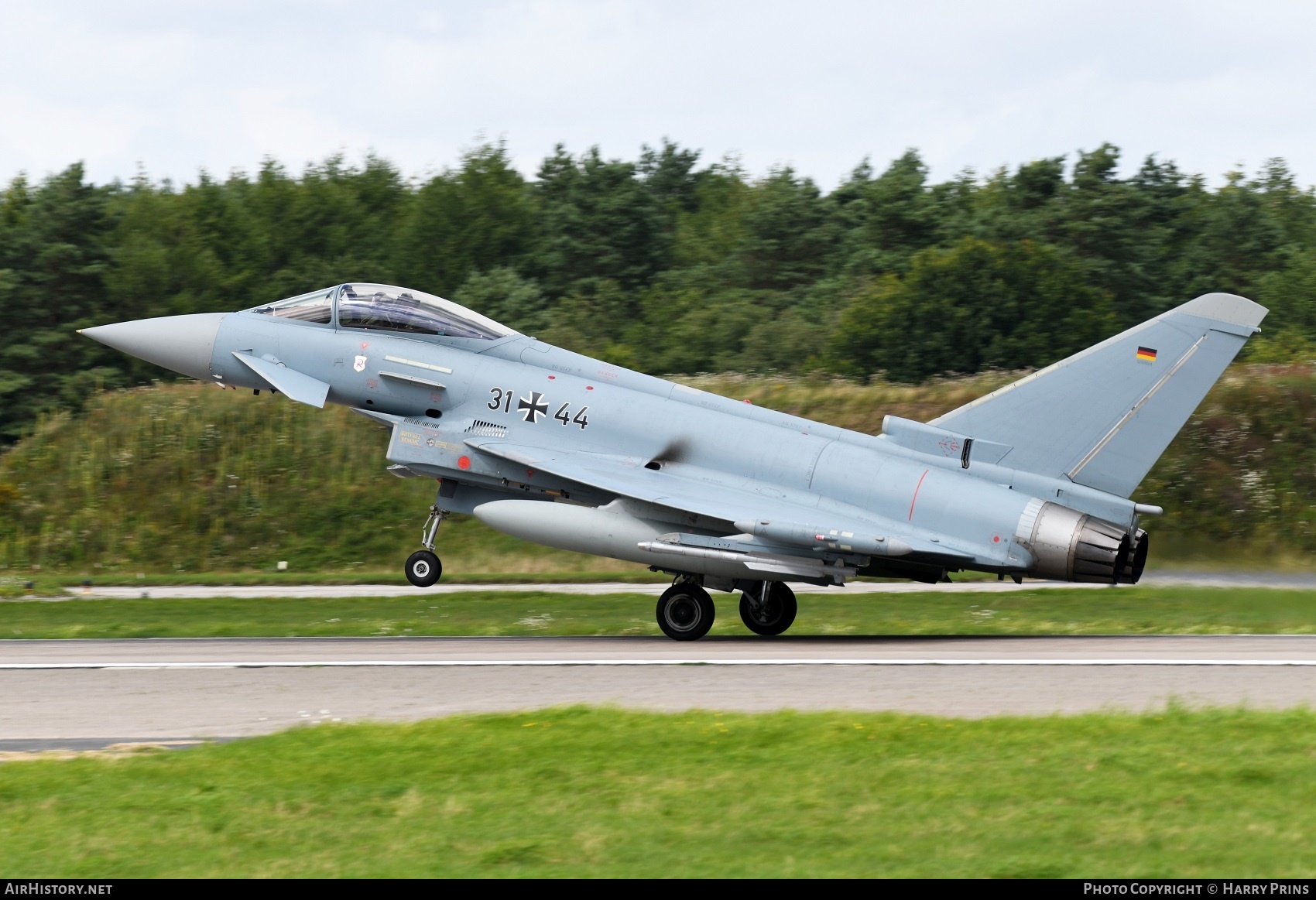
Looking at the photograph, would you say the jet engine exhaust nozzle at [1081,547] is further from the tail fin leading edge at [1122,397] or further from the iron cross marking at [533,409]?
the iron cross marking at [533,409]

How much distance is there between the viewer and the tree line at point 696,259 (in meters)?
47.0

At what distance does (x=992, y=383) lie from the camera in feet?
115

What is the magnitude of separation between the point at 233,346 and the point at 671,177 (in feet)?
209

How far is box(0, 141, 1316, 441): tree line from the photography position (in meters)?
47.0

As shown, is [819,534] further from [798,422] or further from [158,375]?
[158,375]

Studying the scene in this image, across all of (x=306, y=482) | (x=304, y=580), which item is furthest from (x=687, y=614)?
(x=306, y=482)

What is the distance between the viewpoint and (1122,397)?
613 inches

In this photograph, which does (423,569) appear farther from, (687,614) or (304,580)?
(304,580)

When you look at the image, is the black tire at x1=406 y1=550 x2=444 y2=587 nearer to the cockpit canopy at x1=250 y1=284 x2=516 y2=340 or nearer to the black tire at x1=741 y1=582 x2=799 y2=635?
the cockpit canopy at x1=250 y1=284 x2=516 y2=340

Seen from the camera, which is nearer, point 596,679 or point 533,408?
point 596,679

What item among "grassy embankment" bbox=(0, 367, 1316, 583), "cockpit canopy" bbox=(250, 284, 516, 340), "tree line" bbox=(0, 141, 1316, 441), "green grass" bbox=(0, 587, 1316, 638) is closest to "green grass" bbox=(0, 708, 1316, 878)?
"green grass" bbox=(0, 587, 1316, 638)

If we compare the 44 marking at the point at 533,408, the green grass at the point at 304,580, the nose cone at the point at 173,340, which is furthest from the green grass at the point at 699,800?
the green grass at the point at 304,580

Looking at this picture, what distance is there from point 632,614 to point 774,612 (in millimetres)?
3749

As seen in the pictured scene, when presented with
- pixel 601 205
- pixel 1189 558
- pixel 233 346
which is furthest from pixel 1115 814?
pixel 601 205
